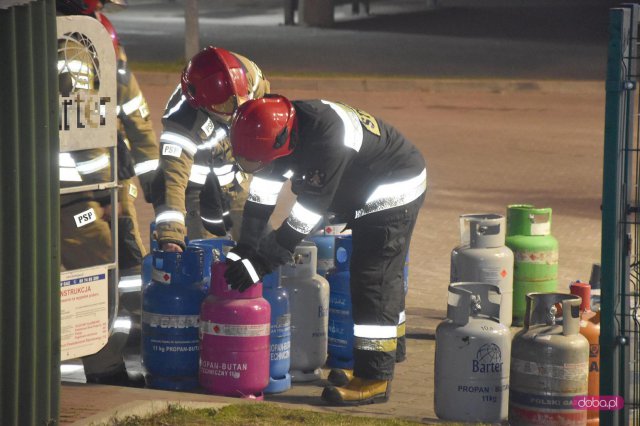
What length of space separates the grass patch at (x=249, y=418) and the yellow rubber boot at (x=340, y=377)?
917mm

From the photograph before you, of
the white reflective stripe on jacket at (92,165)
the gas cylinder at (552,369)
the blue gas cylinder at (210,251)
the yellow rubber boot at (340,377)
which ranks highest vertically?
the white reflective stripe on jacket at (92,165)

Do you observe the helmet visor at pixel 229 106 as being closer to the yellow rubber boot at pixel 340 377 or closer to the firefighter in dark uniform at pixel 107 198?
the firefighter in dark uniform at pixel 107 198

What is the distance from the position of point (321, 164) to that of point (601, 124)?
12.2m

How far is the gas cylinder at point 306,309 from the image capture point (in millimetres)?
7410

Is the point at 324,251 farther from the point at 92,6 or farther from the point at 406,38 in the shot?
the point at 406,38

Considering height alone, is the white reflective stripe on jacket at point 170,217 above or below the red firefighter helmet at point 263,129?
below

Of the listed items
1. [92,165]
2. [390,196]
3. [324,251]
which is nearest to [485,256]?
[324,251]

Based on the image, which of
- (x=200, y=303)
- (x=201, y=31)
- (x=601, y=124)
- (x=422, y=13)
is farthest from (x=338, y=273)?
(x=422, y=13)

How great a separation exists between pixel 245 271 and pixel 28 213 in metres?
1.52

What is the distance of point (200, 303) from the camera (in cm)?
707

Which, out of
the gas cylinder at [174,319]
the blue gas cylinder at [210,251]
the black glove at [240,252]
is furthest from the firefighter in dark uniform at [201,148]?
the black glove at [240,252]

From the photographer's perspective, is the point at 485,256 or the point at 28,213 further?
the point at 485,256

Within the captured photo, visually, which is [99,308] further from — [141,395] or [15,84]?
[15,84]

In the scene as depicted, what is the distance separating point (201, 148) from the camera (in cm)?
794
